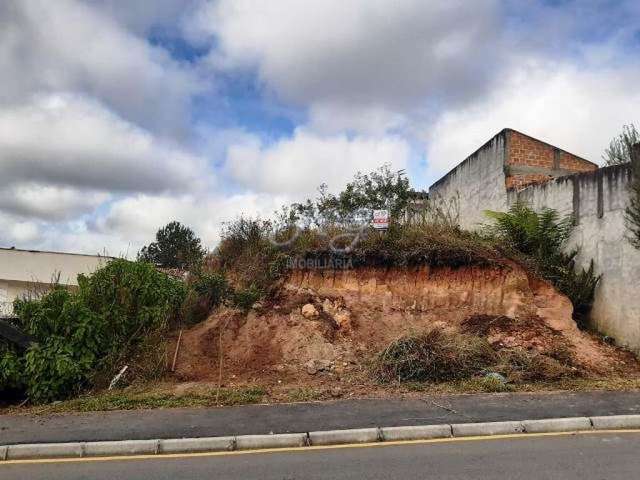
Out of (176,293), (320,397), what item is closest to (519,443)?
(320,397)

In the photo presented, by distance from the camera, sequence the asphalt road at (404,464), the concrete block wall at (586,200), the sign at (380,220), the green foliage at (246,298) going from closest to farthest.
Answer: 1. the asphalt road at (404,464)
2. the concrete block wall at (586,200)
3. the green foliage at (246,298)
4. the sign at (380,220)

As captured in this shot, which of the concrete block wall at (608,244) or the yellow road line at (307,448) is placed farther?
the concrete block wall at (608,244)

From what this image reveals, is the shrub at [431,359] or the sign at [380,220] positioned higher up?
the sign at [380,220]

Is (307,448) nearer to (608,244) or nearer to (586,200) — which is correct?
(608,244)

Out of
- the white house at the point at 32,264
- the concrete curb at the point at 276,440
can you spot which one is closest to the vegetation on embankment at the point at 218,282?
the concrete curb at the point at 276,440

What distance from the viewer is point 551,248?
504 inches

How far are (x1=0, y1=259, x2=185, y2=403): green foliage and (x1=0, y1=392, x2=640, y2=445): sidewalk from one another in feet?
3.96

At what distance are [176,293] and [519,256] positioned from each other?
27.1 ft

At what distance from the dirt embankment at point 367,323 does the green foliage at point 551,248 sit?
1.51ft

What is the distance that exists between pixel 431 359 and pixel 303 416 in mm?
3136

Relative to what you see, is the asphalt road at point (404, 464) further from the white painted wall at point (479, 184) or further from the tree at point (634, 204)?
the white painted wall at point (479, 184)

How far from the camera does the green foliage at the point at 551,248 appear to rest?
12.0 meters

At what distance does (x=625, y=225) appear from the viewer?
10945 mm

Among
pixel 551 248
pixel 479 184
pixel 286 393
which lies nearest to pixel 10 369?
pixel 286 393
